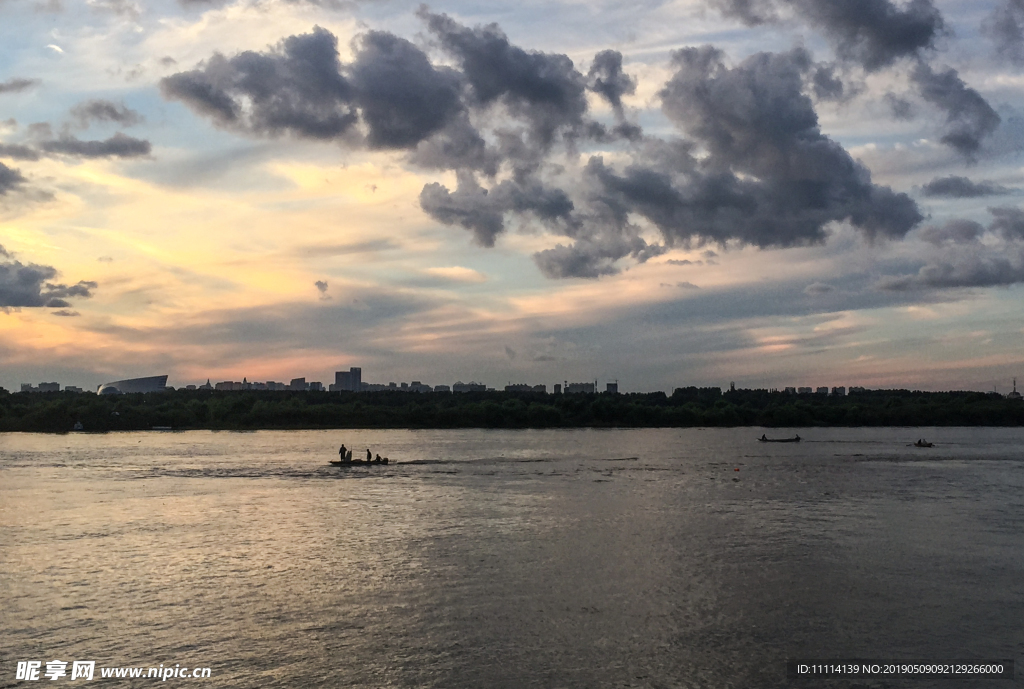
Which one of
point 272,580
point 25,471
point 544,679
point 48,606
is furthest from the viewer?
point 25,471

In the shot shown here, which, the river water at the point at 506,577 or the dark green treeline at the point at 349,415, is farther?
the dark green treeline at the point at 349,415

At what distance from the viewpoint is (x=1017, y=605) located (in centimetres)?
2853

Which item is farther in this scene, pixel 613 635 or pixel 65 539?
pixel 65 539

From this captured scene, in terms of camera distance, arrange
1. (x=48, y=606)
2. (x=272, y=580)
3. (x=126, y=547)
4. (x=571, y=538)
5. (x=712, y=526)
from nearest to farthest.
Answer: (x=48, y=606)
(x=272, y=580)
(x=126, y=547)
(x=571, y=538)
(x=712, y=526)

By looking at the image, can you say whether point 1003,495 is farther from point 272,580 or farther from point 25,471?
point 25,471

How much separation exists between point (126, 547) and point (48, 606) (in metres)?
11.5

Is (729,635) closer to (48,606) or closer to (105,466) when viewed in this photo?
(48,606)

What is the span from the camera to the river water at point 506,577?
22.9 meters

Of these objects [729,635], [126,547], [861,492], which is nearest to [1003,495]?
[861,492]

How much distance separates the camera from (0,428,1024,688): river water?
22891 mm

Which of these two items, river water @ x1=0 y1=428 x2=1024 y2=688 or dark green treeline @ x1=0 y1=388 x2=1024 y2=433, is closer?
river water @ x1=0 y1=428 x2=1024 y2=688

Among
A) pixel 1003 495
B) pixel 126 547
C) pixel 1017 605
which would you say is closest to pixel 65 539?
pixel 126 547

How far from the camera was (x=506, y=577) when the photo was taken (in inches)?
1288

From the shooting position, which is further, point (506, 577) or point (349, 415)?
point (349, 415)
